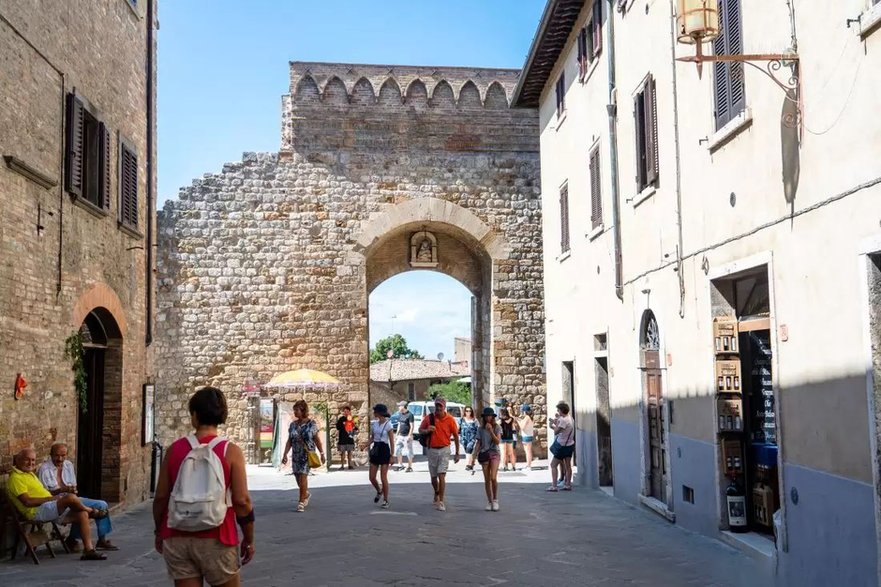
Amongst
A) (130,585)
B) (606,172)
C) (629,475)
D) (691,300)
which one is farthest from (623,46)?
(130,585)

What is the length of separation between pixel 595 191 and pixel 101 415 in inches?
291

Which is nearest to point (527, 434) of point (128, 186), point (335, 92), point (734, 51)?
point (335, 92)

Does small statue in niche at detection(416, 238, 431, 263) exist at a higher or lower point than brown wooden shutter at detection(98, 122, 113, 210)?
higher

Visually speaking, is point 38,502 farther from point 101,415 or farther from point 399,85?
point 399,85

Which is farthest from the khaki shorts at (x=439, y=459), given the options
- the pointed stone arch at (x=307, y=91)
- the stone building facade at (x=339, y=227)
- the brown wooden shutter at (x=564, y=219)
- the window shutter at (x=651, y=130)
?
the pointed stone arch at (x=307, y=91)

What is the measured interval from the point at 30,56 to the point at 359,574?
596 centimetres

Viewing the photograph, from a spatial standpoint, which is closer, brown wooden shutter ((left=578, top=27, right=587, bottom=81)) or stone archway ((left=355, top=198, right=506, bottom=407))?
brown wooden shutter ((left=578, top=27, right=587, bottom=81))

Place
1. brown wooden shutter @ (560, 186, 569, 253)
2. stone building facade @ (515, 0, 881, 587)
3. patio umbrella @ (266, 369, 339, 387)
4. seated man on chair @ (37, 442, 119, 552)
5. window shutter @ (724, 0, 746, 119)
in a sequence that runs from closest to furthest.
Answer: stone building facade @ (515, 0, 881, 587) < window shutter @ (724, 0, 746, 119) < seated man on chair @ (37, 442, 119, 552) < brown wooden shutter @ (560, 186, 569, 253) < patio umbrella @ (266, 369, 339, 387)

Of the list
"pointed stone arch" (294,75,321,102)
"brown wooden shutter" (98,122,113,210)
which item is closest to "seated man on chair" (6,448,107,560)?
"brown wooden shutter" (98,122,113,210)

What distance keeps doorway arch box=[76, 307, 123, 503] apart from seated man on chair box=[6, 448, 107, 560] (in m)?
3.32

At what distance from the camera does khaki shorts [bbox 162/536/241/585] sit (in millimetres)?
4121

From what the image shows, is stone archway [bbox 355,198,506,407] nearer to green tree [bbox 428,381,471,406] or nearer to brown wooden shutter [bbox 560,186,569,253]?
brown wooden shutter [bbox 560,186,569,253]

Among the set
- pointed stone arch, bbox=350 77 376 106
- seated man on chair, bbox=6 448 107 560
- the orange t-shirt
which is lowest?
seated man on chair, bbox=6 448 107 560

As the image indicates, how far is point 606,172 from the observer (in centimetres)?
1241
